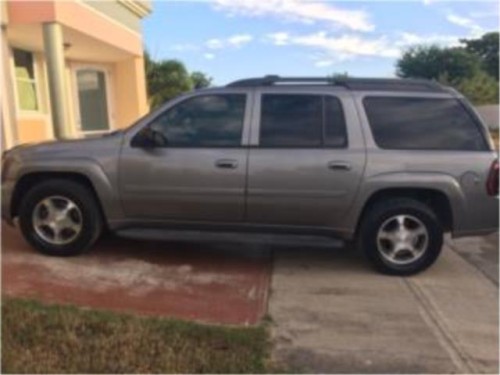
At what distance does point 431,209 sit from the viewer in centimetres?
695

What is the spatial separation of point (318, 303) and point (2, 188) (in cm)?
341

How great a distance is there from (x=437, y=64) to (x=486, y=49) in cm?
1189

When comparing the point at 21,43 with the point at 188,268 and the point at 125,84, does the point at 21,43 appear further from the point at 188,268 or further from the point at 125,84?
the point at 188,268

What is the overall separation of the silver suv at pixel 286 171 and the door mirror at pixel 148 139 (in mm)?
11

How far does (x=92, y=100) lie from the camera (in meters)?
19.1

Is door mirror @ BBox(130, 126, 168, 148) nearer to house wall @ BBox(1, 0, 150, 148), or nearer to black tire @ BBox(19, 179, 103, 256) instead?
black tire @ BBox(19, 179, 103, 256)

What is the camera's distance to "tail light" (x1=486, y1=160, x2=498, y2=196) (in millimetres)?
6754

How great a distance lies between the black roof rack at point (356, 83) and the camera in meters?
7.09

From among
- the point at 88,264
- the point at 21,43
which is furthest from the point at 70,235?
the point at 21,43

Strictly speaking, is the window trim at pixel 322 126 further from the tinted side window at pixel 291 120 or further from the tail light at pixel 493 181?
the tail light at pixel 493 181

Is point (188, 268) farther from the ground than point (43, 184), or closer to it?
closer to it

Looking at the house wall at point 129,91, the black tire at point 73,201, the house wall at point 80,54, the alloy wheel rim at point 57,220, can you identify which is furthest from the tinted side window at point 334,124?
the house wall at point 129,91

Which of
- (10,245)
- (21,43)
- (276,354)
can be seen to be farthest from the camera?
(21,43)

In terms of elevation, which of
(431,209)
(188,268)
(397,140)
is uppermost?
(397,140)
